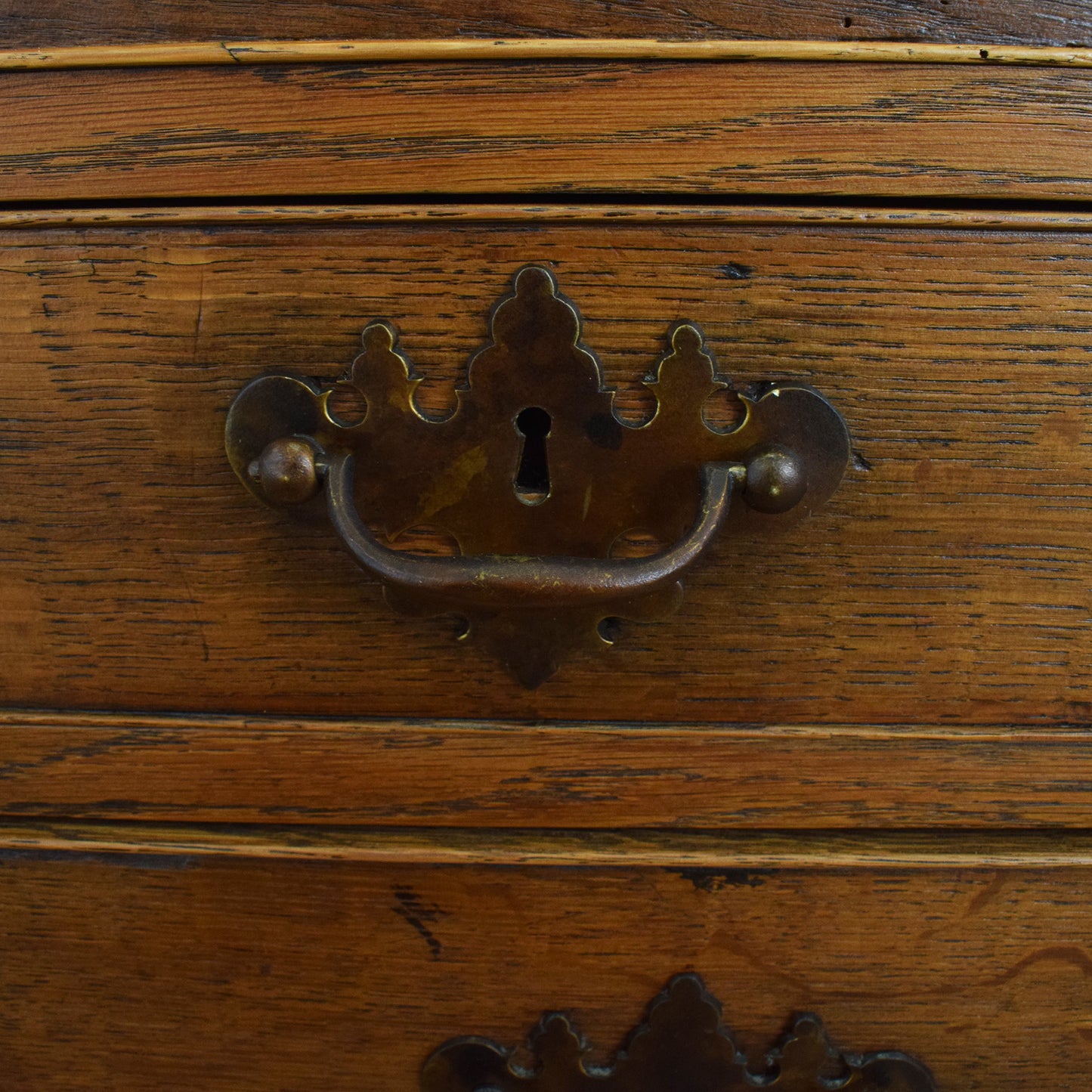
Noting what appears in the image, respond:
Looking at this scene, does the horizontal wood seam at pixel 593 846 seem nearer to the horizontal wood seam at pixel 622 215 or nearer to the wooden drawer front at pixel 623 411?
the wooden drawer front at pixel 623 411

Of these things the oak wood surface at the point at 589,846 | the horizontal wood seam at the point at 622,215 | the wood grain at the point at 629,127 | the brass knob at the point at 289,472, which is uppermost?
the wood grain at the point at 629,127

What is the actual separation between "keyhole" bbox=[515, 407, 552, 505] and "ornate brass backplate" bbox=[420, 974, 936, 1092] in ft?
0.84

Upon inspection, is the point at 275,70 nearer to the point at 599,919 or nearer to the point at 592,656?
the point at 592,656

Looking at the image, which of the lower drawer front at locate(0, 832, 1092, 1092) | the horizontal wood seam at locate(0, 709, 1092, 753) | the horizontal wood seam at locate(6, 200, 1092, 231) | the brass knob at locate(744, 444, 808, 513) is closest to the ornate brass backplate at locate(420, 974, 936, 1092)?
the lower drawer front at locate(0, 832, 1092, 1092)

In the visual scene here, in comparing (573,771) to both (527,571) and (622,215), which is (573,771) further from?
(622,215)

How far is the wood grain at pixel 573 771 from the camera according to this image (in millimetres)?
408

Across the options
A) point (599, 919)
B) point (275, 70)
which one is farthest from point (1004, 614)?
point (275, 70)

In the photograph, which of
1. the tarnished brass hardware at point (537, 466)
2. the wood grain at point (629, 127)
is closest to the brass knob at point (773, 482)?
the tarnished brass hardware at point (537, 466)

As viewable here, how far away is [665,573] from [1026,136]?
24 centimetres

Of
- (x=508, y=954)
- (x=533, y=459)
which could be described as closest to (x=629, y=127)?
(x=533, y=459)

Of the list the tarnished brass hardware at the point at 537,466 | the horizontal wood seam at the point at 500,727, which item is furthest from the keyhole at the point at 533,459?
the horizontal wood seam at the point at 500,727

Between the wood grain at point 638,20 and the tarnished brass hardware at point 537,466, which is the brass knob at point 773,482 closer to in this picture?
the tarnished brass hardware at point 537,466

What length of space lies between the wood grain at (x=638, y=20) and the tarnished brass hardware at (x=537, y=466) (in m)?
0.10

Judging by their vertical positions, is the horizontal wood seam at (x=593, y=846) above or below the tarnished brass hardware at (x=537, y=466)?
below
